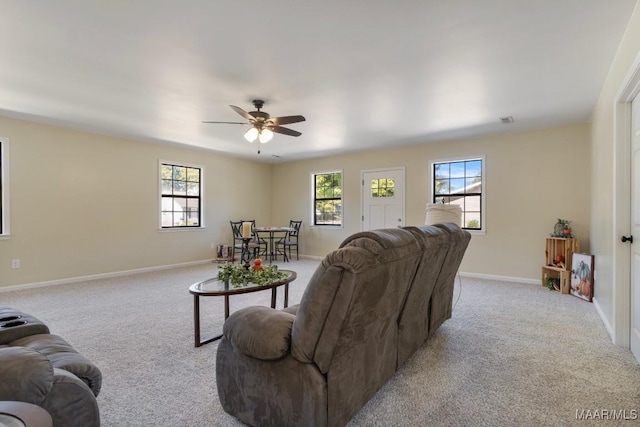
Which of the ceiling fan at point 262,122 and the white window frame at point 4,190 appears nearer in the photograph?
the ceiling fan at point 262,122

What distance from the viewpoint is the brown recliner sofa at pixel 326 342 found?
134cm

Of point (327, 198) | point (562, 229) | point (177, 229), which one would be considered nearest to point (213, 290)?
point (177, 229)

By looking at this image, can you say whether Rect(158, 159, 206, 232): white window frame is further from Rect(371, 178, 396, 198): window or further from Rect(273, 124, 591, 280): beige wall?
Rect(273, 124, 591, 280): beige wall

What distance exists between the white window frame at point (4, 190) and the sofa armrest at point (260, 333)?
15.1 ft

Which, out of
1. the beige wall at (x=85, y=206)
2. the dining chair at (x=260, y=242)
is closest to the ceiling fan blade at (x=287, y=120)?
the beige wall at (x=85, y=206)

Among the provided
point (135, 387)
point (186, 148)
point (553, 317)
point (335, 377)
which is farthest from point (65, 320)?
point (553, 317)

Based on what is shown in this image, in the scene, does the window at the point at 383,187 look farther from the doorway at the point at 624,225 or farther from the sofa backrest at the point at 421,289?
the sofa backrest at the point at 421,289

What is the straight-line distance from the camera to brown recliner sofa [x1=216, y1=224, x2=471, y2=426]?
1344 mm

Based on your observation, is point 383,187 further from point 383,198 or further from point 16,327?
point 16,327

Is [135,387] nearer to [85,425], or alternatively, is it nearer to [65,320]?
[85,425]

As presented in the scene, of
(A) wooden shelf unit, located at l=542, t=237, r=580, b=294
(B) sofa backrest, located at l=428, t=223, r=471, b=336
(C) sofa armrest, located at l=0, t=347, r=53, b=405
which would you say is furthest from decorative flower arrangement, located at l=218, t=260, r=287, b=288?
(A) wooden shelf unit, located at l=542, t=237, r=580, b=294

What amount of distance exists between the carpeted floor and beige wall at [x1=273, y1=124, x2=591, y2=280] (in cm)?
115

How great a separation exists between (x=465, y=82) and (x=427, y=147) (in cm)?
277

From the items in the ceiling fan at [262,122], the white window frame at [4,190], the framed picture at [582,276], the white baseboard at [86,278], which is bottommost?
the white baseboard at [86,278]
